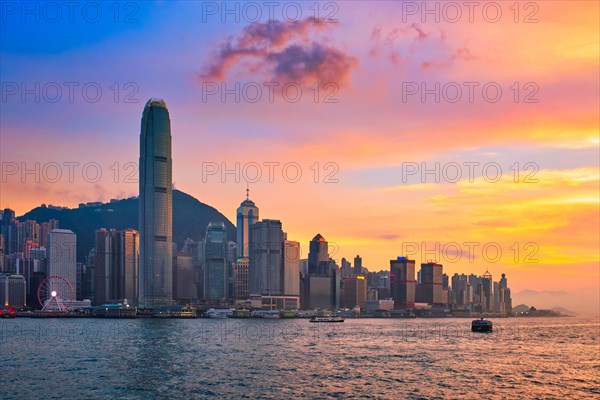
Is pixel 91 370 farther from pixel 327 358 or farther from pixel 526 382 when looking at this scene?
pixel 526 382

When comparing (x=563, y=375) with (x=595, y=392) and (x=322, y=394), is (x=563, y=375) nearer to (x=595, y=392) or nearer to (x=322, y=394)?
(x=595, y=392)

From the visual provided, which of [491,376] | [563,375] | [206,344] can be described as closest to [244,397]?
[491,376]

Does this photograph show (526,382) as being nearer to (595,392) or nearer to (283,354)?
(595,392)

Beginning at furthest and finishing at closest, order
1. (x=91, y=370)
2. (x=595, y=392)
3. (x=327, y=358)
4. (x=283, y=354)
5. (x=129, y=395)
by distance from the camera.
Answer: (x=283, y=354) < (x=327, y=358) < (x=91, y=370) < (x=595, y=392) < (x=129, y=395)

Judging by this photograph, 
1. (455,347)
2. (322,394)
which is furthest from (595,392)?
(455,347)

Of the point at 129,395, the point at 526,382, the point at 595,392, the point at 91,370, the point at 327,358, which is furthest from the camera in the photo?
the point at 327,358

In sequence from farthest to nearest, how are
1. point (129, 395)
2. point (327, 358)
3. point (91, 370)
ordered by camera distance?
1. point (327, 358)
2. point (91, 370)
3. point (129, 395)

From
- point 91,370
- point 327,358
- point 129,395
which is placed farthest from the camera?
point 327,358

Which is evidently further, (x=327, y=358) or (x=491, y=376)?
(x=327, y=358)

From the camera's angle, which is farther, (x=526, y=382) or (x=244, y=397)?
(x=526, y=382)
